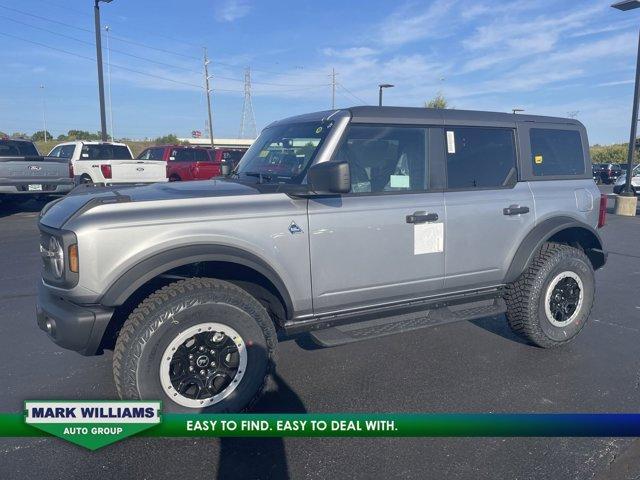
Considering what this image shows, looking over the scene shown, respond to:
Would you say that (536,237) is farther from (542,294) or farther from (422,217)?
(422,217)

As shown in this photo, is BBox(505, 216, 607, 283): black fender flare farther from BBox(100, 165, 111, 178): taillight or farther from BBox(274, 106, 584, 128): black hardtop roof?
BBox(100, 165, 111, 178): taillight

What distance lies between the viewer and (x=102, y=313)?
284 centimetres

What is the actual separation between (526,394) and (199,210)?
265 centimetres

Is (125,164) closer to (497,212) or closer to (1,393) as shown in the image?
(1,393)

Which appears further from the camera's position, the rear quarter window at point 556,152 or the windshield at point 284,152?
the rear quarter window at point 556,152

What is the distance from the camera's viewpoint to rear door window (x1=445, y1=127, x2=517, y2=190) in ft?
13.3

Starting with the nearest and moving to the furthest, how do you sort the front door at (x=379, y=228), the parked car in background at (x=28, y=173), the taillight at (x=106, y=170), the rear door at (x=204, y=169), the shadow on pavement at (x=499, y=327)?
the front door at (x=379, y=228)
the shadow on pavement at (x=499, y=327)
the parked car in background at (x=28, y=173)
the taillight at (x=106, y=170)
the rear door at (x=204, y=169)

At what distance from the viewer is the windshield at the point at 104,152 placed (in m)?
15.0

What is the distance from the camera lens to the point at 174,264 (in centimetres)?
292

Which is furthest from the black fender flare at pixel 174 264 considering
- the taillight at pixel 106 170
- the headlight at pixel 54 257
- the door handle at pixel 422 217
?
the taillight at pixel 106 170

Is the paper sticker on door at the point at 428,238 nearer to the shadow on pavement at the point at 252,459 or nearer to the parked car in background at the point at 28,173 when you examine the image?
the shadow on pavement at the point at 252,459

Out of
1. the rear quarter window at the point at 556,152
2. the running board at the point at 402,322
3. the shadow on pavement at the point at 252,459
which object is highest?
the rear quarter window at the point at 556,152

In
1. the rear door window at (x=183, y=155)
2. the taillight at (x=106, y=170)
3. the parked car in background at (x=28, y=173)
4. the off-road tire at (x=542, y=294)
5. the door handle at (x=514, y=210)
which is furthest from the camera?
the rear door window at (x=183, y=155)

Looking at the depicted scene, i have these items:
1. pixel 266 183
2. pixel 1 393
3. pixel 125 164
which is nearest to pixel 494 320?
pixel 266 183
